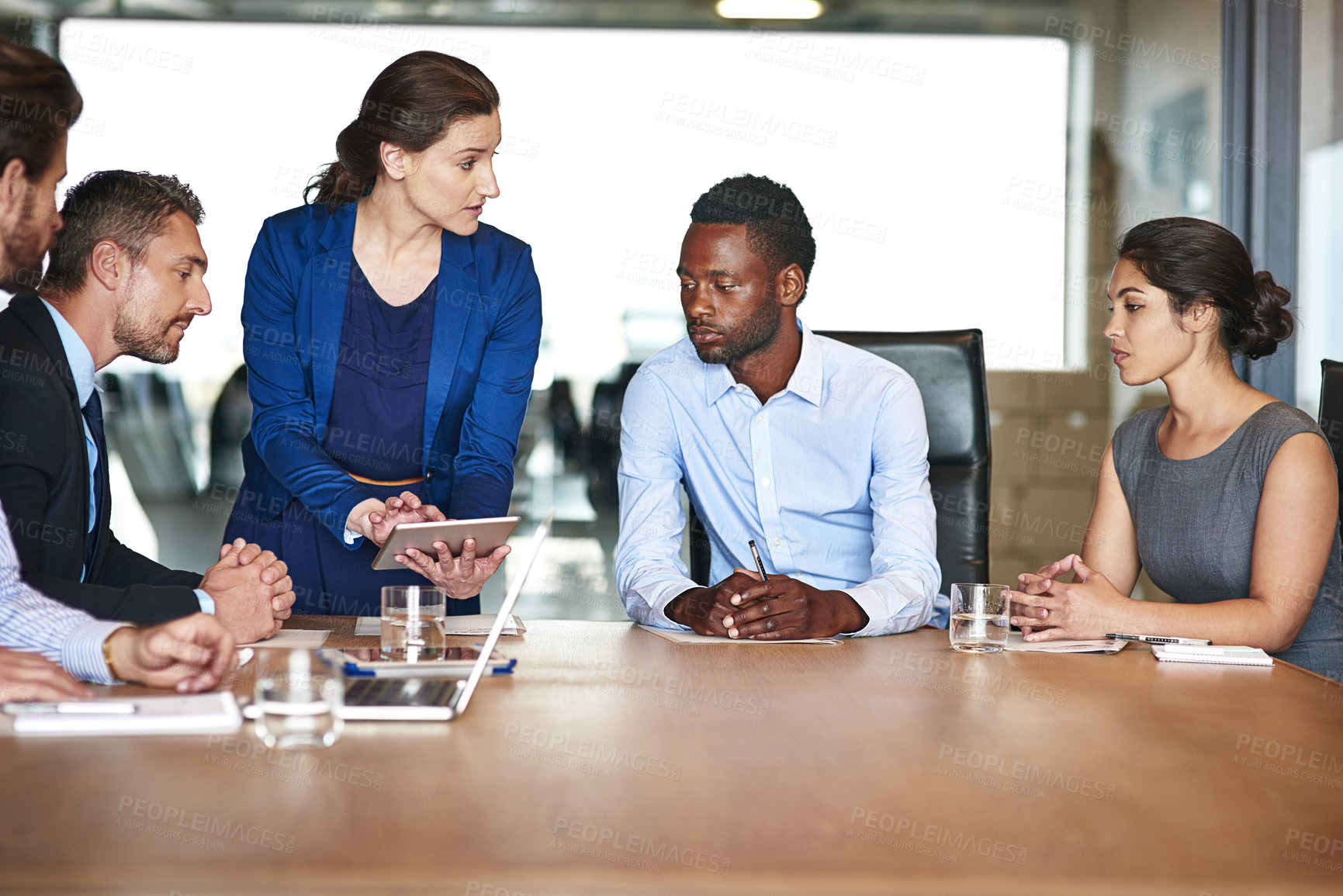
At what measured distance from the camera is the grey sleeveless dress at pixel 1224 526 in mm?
1889

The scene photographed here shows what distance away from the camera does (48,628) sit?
131cm

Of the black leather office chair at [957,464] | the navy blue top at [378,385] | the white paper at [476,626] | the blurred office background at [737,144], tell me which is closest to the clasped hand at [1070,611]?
the black leather office chair at [957,464]

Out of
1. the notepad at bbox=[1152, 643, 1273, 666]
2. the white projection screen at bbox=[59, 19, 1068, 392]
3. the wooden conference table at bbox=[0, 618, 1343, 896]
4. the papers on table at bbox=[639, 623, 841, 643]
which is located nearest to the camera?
the wooden conference table at bbox=[0, 618, 1343, 896]

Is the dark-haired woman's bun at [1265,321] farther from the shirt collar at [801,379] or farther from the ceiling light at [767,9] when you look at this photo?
the ceiling light at [767,9]

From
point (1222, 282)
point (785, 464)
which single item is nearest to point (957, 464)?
point (785, 464)

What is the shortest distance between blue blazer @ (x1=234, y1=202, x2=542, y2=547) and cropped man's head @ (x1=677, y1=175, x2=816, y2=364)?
1.06 ft

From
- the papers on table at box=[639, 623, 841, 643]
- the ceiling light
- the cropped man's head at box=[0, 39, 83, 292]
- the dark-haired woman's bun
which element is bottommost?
the papers on table at box=[639, 623, 841, 643]

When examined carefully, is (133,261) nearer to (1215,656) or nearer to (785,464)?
(785,464)

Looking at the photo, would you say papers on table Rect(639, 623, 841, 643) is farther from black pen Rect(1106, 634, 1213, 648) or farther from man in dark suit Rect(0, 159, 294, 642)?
man in dark suit Rect(0, 159, 294, 642)

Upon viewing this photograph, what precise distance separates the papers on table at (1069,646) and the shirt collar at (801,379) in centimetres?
68

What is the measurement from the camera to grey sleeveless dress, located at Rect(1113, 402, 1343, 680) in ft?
6.20

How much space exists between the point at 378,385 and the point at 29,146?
0.79 metres

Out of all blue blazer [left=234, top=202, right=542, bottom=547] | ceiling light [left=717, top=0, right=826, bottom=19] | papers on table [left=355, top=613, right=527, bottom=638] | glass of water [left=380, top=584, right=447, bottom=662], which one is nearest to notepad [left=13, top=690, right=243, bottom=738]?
glass of water [left=380, top=584, right=447, bottom=662]

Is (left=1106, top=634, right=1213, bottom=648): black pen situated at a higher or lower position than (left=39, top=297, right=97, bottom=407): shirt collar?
lower
